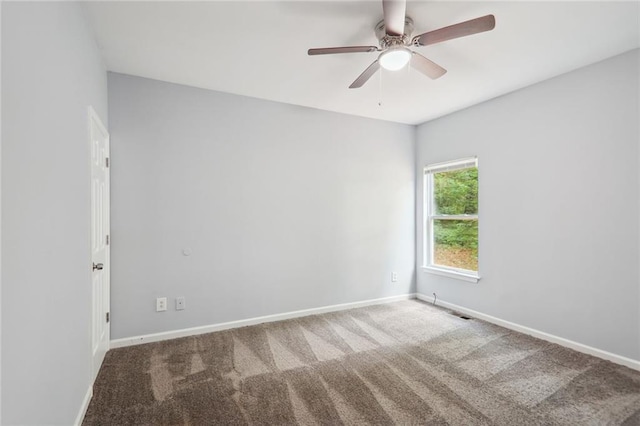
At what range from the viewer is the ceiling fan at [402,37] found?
1680mm

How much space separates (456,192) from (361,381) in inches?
107

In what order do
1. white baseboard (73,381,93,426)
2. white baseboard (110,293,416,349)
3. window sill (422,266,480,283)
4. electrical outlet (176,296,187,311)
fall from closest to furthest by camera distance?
white baseboard (73,381,93,426) < white baseboard (110,293,416,349) < electrical outlet (176,296,187,311) < window sill (422,266,480,283)

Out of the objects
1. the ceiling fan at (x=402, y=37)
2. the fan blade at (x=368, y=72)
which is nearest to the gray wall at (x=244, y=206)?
the fan blade at (x=368, y=72)

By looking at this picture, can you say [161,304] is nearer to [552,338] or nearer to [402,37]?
[402,37]

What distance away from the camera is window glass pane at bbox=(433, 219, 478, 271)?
12.3ft

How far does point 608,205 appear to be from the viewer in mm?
2545

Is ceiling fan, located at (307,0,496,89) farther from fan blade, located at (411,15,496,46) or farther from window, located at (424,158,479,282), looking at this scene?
window, located at (424,158,479,282)

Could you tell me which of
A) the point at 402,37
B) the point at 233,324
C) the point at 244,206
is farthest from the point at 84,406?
the point at 402,37

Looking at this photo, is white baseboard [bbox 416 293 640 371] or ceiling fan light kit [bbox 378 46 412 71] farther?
white baseboard [bbox 416 293 640 371]

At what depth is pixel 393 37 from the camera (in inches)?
76.0

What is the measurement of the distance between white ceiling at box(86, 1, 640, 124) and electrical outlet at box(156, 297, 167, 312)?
2.13 m

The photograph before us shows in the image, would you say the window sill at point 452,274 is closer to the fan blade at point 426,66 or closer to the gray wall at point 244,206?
the gray wall at point 244,206

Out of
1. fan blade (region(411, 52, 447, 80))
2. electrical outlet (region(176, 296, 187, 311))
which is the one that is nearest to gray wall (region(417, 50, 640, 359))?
fan blade (region(411, 52, 447, 80))

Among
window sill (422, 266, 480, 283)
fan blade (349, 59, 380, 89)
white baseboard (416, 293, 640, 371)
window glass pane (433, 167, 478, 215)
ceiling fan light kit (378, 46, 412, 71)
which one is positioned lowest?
white baseboard (416, 293, 640, 371)
